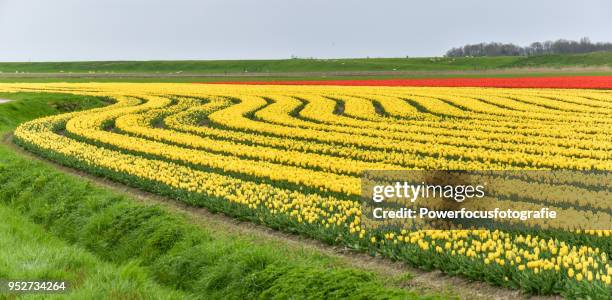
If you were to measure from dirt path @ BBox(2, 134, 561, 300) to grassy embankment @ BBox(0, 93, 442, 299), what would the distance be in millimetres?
332

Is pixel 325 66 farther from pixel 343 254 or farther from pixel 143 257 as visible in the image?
pixel 343 254

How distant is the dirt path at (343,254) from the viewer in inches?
361

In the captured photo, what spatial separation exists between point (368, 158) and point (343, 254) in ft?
28.9

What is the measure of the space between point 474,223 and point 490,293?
314 centimetres

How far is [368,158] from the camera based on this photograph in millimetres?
19953

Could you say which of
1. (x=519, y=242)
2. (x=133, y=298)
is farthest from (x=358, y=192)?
(x=133, y=298)

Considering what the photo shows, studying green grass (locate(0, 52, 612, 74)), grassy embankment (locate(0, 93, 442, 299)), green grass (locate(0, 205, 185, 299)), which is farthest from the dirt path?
green grass (locate(0, 52, 612, 74))

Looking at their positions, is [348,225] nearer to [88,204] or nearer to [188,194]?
[188,194]

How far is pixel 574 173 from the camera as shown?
16.5m

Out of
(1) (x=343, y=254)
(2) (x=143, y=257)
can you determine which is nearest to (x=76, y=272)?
(2) (x=143, y=257)

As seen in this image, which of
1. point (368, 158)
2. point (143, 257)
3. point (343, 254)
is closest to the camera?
point (343, 254)

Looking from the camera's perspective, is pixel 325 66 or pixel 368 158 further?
pixel 325 66

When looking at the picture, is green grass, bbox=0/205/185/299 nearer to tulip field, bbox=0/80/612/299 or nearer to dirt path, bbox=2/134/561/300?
dirt path, bbox=2/134/561/300

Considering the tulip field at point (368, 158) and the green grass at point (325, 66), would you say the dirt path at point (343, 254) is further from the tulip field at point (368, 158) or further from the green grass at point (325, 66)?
the green grass at point (325, 66)
